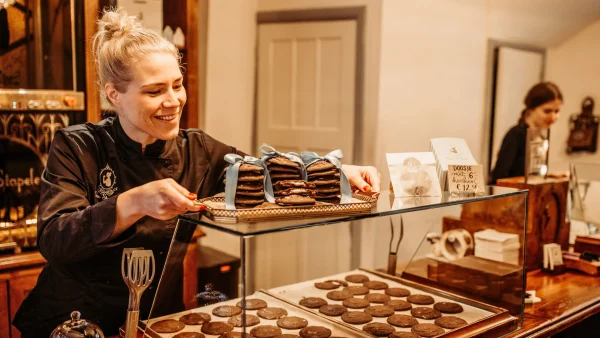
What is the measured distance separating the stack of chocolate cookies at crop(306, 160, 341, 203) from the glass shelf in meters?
0.12

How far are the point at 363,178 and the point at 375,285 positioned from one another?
0.45 meters

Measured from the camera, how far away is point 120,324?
71.9 inches

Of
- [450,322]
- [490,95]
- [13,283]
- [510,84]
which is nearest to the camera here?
[450,322]

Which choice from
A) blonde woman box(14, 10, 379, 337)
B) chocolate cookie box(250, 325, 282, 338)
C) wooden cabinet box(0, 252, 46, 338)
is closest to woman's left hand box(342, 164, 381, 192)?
blonde woman box(14, 10, 379, 337)

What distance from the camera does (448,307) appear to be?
2002 millimetres

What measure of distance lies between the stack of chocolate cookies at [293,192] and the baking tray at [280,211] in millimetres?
17

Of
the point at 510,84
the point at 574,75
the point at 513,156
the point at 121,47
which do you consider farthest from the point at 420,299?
the point at 574,75

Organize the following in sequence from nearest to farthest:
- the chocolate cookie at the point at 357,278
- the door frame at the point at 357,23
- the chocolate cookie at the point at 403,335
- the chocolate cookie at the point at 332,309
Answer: the chocolate cookie at the point at 403,335, the chocolate cookie at the point at 332,309, the chocolate cookie at the point at 357,278, the door frame at the point at 357,23

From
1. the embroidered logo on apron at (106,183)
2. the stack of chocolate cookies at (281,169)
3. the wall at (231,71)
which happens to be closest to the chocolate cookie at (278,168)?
the stack of chocolate cookies at (281,169)

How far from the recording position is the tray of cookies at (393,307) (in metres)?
1.84

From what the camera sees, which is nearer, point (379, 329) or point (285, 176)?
point (285, 176)

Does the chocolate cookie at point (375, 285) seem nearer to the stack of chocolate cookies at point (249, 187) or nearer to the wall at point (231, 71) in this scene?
the stack of chocolate cookies at point (249, 187)

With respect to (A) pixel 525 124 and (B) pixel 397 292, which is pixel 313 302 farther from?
(A) pixel 525 124

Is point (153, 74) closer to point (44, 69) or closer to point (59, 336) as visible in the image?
point (59, 336)
